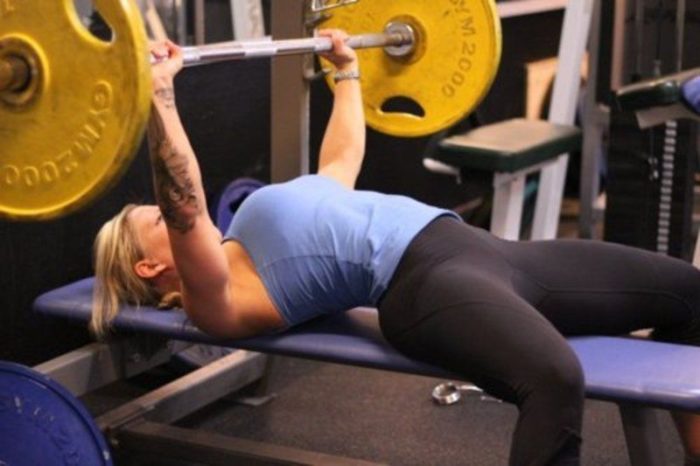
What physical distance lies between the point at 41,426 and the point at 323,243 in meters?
0.67

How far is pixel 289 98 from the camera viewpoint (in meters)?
2.99

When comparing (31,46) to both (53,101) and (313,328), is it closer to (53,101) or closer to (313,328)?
(53,101)

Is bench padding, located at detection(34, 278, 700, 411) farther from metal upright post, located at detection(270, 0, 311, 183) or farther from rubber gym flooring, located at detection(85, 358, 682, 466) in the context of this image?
metal upright post, located at detection(270, 0, 311, 183)

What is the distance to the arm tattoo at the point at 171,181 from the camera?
2.02 metres

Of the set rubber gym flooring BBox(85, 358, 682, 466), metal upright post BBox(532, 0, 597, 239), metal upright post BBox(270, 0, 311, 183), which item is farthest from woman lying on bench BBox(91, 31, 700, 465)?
metal upright post BBox(532, 0, 597, 239)

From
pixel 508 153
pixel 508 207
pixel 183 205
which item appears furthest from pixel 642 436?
pixel 508 207

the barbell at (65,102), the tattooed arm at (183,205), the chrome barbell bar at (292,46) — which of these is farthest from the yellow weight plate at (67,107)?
the chrome barbell bar at (292,46)

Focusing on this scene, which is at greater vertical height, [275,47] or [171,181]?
[275,47]

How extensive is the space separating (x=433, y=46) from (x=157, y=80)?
115 cm

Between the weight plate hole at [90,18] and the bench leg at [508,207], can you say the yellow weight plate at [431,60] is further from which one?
the bench leg at [508,207]

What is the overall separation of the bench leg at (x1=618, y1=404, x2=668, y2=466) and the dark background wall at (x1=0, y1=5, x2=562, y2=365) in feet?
4.99

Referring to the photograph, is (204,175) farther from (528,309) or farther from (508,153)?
(528,309)

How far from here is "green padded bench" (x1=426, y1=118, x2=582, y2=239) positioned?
3.78 m

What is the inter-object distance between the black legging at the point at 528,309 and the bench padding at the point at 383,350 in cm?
5
